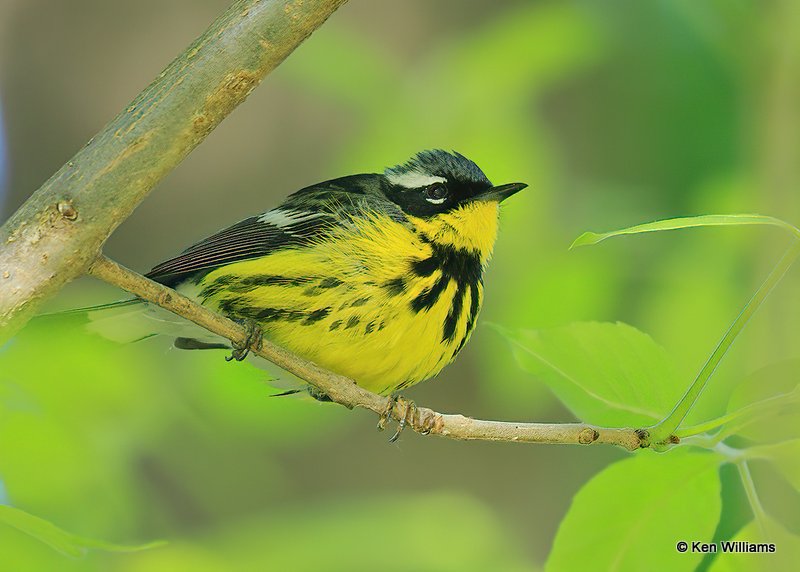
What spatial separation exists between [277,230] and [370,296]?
52 centimetres

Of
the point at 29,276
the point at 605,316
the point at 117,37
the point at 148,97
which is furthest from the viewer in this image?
the point at 117,37

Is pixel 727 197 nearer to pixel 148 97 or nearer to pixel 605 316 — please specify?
pixel 605 316

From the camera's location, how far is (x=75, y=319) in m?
2.45

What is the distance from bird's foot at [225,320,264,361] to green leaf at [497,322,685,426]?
97cm

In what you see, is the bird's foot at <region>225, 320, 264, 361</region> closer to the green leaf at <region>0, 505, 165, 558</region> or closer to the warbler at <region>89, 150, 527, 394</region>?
the warbler at <region>89, 150, 527, 394</region>

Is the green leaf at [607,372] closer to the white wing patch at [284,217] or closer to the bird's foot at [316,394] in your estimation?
the bird's foot at [316,394]

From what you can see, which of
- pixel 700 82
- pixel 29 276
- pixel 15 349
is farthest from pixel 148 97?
pixel 700 82

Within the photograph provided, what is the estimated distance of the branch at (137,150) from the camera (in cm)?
139

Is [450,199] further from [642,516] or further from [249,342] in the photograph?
[642,516]

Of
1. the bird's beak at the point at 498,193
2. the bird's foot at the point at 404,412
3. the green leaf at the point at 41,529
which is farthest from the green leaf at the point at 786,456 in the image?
the bird's beak at the point at 498,193

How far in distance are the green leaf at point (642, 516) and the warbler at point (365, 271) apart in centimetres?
120

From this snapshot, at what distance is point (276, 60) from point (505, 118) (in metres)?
1.87

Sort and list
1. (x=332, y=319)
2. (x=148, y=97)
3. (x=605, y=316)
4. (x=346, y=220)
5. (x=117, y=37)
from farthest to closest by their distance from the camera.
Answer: (x=117, y=37) < (x=605, y=316) < (x=346, y=220) < (x=332, y=319) < (x=148, y=97)

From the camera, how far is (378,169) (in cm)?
322
